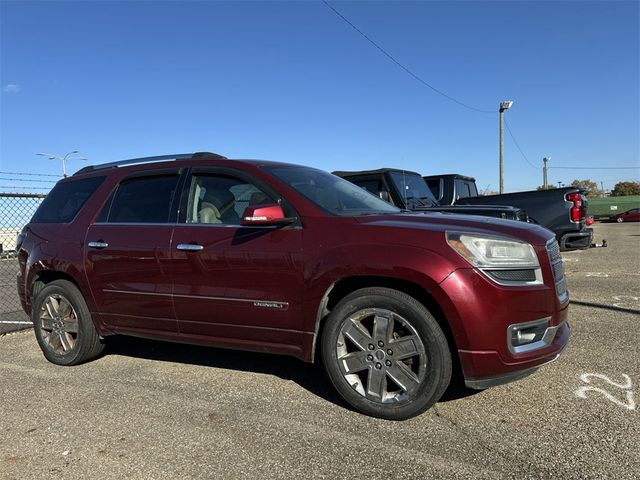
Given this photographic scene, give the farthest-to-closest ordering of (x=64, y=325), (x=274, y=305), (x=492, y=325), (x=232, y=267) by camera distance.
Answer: (x=64, y=325)
(x=232, y=267)
(x=274, y=305)
(x=492, y=325)

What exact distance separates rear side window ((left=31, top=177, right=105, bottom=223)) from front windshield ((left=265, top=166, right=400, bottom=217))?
77.3 inches

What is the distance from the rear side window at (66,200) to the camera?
16.5 ft

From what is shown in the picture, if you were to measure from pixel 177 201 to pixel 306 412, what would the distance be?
2003mm

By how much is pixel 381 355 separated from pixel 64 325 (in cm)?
322

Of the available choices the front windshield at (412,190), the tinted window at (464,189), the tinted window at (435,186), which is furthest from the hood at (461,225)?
the tinted window at (464,189)

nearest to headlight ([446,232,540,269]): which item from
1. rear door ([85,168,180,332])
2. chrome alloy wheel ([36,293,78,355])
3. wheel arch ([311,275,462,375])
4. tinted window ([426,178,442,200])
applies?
wheel arch ([311,275,462,375])

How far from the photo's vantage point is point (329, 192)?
170 inches

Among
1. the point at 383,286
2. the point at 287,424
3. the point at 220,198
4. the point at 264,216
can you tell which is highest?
the point at 220,198

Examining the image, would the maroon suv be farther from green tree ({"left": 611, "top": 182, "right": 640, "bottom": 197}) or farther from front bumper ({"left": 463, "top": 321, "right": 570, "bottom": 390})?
green tree ({"left": 611, "top": 182, "right": 640, "bottom": 197})

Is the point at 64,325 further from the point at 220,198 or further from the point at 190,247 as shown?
the point at 220,198

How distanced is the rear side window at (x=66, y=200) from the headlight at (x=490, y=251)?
11.4ft

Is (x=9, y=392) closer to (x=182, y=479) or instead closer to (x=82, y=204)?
(x=82, y=204)

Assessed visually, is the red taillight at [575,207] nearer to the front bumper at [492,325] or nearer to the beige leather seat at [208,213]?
the front bumper at [492,325]

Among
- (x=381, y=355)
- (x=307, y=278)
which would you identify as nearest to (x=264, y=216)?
(x=307, y=278)
